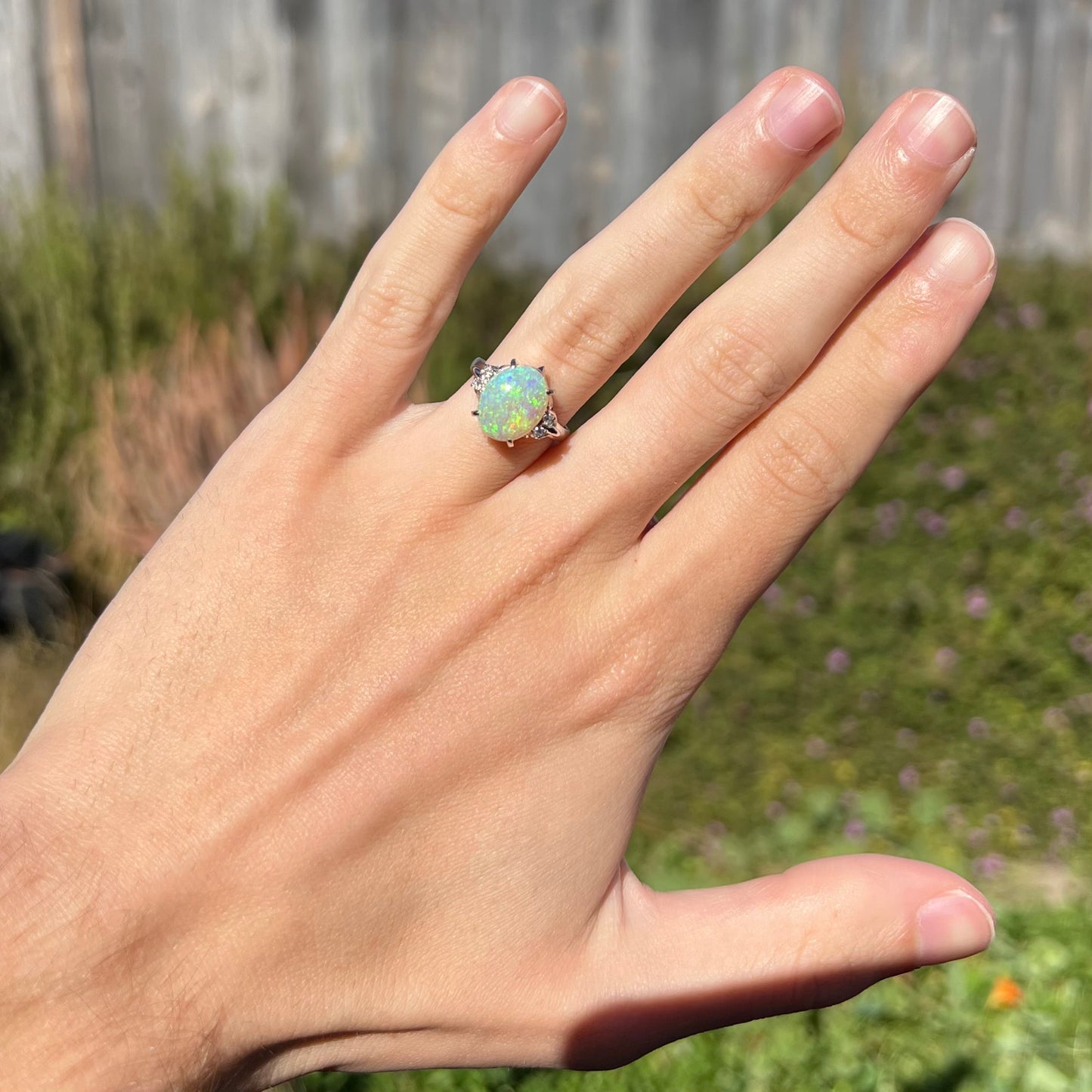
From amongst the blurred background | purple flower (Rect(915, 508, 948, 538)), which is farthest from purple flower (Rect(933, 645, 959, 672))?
purple flower (Rect(915, 508, 948, 538))

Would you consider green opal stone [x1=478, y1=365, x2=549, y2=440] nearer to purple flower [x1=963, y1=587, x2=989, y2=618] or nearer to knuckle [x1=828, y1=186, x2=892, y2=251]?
knuckle [x1=828, y1=186, x2=892, y2=251]

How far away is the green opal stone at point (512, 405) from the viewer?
1.40 metres

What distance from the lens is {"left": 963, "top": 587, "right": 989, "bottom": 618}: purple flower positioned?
3.99m

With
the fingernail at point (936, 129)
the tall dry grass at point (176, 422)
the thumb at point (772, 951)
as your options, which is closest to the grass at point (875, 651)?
the tall dry grass at point (176, 422)

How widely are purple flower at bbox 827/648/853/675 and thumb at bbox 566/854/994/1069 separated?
2604mm

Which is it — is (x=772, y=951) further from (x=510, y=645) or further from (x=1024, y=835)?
(x=1024, y=835)

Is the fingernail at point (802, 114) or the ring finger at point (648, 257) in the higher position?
the fingernail at point (802, 114)

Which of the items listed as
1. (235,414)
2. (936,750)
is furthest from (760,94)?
(235,414)

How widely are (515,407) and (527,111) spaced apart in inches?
16.3

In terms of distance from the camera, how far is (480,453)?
57.3 inches

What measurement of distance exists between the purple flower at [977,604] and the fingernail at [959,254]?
111 inches

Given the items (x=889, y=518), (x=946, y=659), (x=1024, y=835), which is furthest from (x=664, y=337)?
(x=1024, y=835)

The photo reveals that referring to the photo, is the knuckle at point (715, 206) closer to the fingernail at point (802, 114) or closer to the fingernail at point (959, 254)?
the fingernail at point (802, 114)

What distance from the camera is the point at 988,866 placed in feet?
10.3
